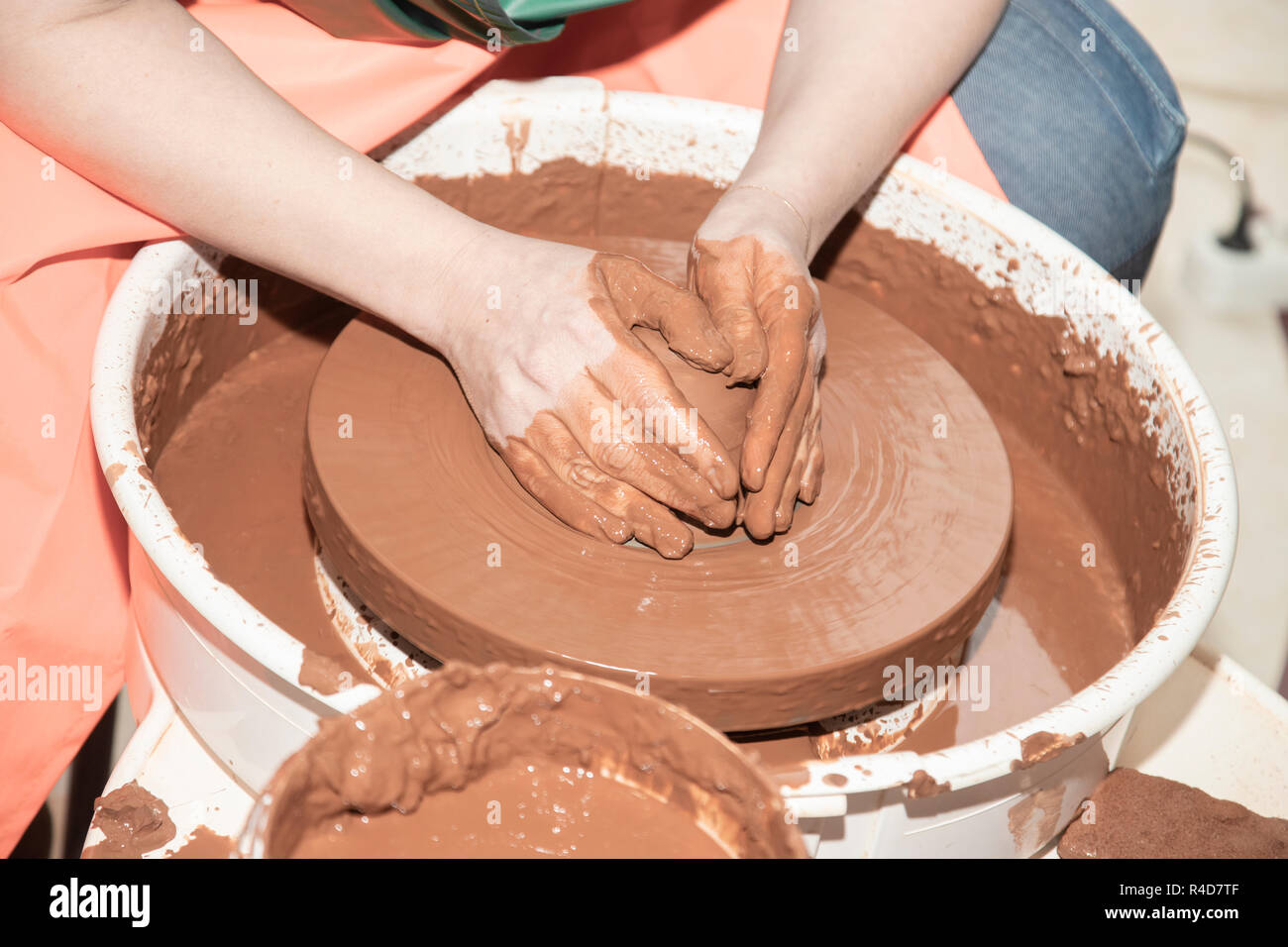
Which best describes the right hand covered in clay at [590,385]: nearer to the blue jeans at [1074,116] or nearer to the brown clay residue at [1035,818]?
the brown clay residue at [1035,818]

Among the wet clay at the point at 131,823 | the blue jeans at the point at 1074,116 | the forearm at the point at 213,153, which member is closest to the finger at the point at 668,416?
the forearm at the point at 213,153

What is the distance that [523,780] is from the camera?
2.48ft

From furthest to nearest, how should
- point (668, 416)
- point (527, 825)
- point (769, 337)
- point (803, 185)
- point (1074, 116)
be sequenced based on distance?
point (1074, 116), point (803, 185), point (769, 337), point (668, 416), point (527, 825)

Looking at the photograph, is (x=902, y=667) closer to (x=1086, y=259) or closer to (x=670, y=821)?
(x=670, y=821)

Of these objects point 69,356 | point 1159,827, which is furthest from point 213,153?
point 1159,827

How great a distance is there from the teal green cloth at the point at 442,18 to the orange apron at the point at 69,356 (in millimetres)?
18

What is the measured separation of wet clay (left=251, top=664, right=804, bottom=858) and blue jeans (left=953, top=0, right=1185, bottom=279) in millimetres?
1153

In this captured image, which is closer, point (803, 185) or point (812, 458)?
point (812, 458)

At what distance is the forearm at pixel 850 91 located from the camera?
139 centimetres

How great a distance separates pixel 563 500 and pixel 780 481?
208 millimetres

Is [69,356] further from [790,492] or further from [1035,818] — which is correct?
[1035,818]

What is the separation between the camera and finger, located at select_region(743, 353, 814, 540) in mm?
1110

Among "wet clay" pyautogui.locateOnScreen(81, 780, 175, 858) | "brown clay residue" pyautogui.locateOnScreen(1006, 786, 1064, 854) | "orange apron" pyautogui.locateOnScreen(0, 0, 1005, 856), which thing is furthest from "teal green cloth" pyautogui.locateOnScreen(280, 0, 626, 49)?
"brown clay residue" pyautogui.locateOnScreen(1006, 786, 1064, 854)

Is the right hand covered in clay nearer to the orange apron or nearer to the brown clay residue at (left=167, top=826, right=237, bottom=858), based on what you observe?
the orange apron
